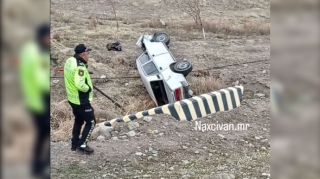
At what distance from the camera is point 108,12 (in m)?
6.34

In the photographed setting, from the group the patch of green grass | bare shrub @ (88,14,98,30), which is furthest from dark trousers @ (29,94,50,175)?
bare shrub @ (88,14,98,30)

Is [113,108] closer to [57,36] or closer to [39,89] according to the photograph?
[39,89]

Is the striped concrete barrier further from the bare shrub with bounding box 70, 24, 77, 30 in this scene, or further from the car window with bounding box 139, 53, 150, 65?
the bare shrub with bounding box 70, 24, 77, 30

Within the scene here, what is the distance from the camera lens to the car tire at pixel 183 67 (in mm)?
6258

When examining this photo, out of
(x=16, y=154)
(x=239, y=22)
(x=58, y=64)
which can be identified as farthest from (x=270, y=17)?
(x=16, y=154)

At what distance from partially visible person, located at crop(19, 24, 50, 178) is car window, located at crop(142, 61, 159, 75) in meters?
1.11

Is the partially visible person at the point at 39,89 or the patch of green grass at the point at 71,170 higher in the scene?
the partially visible person at the point at 39,89

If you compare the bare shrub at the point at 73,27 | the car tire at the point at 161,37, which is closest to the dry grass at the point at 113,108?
the car tire at the point at 161,37

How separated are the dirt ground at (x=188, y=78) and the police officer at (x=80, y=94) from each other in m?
0.09

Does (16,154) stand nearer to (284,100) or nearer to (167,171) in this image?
(167,171)

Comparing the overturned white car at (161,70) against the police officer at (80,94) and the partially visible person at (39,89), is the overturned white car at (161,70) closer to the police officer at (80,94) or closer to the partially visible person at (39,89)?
the police officer at (80,94)

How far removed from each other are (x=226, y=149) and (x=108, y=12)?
1.96 metres

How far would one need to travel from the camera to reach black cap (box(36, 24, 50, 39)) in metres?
5.95

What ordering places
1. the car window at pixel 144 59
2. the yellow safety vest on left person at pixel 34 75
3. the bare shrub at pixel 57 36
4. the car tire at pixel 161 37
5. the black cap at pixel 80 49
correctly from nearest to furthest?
the yellow safety vest on left person at pixel 34 75 < the black cap at pixel 80 49 < the bare shrub at pixel 57 36 < the car tire at pixel 161 37 < the car window at pixel 144 59
